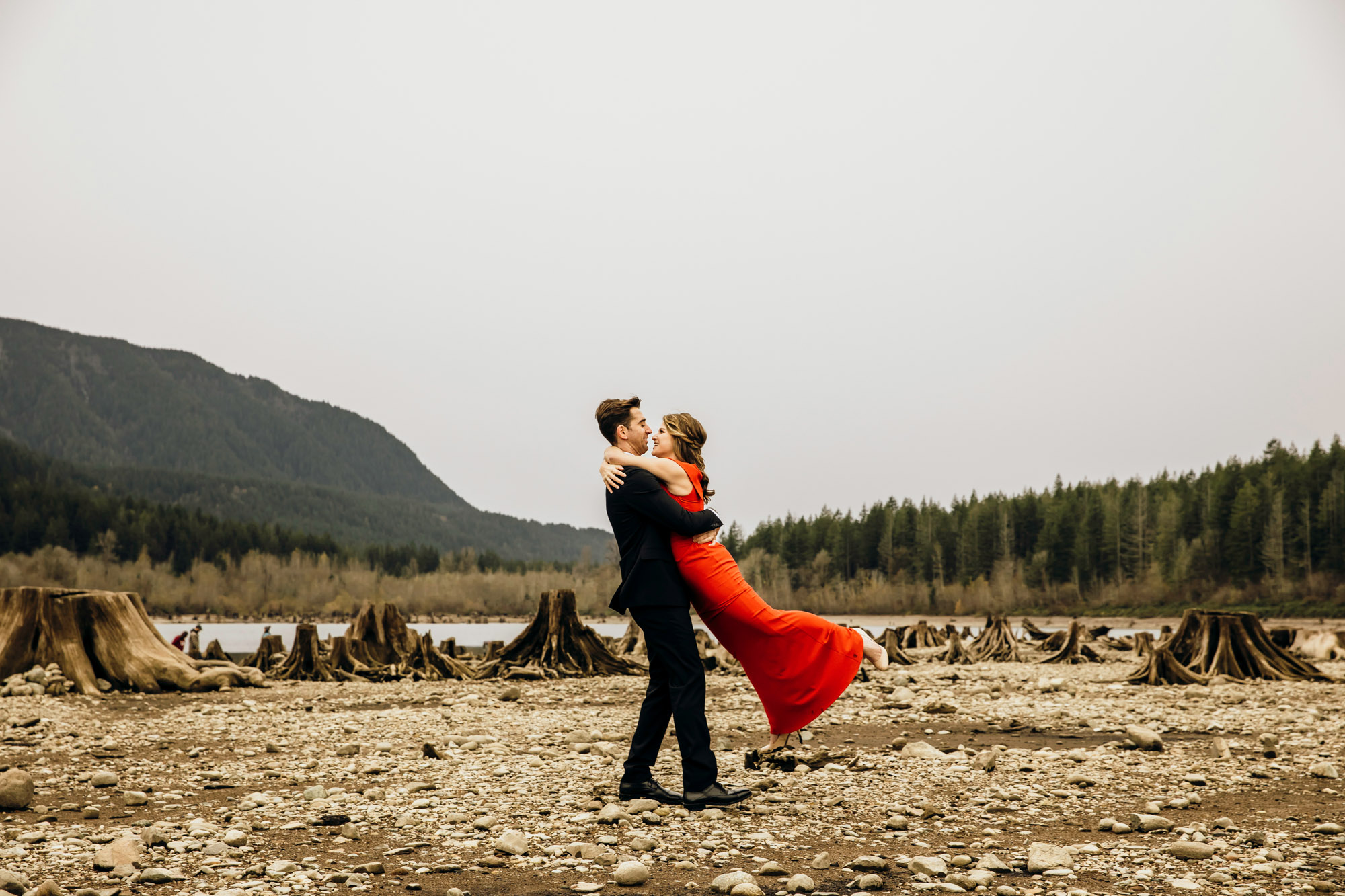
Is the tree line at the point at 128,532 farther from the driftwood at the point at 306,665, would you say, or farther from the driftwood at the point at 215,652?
the driftwood at the point at 306,665

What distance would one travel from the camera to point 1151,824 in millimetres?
5559

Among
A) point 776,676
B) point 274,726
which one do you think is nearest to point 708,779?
point 776,676

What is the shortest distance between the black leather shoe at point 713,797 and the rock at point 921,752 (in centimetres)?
266

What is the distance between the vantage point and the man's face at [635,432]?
245 inches

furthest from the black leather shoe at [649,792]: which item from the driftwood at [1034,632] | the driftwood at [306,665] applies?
the driftwood at [1034,632]

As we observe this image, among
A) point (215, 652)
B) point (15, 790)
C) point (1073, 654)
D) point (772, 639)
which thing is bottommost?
point (215, 652)

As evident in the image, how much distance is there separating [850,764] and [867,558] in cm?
12242

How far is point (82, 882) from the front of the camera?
14.4 ft

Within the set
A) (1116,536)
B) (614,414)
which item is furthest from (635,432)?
(1116,536)

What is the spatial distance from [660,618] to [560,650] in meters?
12.1

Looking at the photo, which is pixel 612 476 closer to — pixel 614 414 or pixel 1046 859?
pixel 614 414

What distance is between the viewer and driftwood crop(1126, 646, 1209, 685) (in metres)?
15.1

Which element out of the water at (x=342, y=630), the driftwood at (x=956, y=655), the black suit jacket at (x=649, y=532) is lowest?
the water at (x=342, y=630)

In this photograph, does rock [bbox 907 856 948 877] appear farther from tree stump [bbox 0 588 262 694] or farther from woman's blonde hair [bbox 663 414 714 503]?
tree stump [bbox 0 588 262 694]
